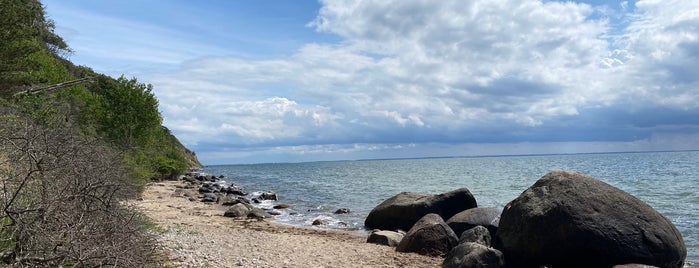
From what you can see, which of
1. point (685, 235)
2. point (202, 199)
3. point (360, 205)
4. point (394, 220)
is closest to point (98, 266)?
point (394, 220)

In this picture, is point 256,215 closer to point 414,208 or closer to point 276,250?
point 414,208

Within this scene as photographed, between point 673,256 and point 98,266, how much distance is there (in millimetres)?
12042

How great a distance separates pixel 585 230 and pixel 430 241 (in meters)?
4.86

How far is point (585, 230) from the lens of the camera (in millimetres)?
11680


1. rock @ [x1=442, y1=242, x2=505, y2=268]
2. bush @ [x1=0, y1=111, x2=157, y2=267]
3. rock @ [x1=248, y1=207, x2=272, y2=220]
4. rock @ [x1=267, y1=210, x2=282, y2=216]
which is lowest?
rock @ [x1=267, y1=210, x2=282, y2=216]

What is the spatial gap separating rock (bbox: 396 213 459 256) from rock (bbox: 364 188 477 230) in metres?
4.80

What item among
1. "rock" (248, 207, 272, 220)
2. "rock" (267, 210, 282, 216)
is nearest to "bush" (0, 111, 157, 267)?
"rock" (248, 207, 272, 220)

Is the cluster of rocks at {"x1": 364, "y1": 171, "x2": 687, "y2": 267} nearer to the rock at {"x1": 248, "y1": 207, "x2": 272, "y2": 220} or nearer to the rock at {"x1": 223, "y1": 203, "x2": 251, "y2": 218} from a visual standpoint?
the rock at {"x1": 248, "y1": 207, "x2": 272, "y2": 220}

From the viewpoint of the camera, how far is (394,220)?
21.4 m

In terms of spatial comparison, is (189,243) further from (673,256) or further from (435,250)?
(673,256)

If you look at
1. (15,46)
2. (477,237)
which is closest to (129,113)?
(15,46)

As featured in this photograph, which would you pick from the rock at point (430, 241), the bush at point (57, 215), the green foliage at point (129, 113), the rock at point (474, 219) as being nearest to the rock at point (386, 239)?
the rock at point (430, 241)

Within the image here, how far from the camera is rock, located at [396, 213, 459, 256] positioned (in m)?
15.2

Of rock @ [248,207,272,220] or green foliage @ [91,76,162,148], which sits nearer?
rock @ [248,207,272,220]
